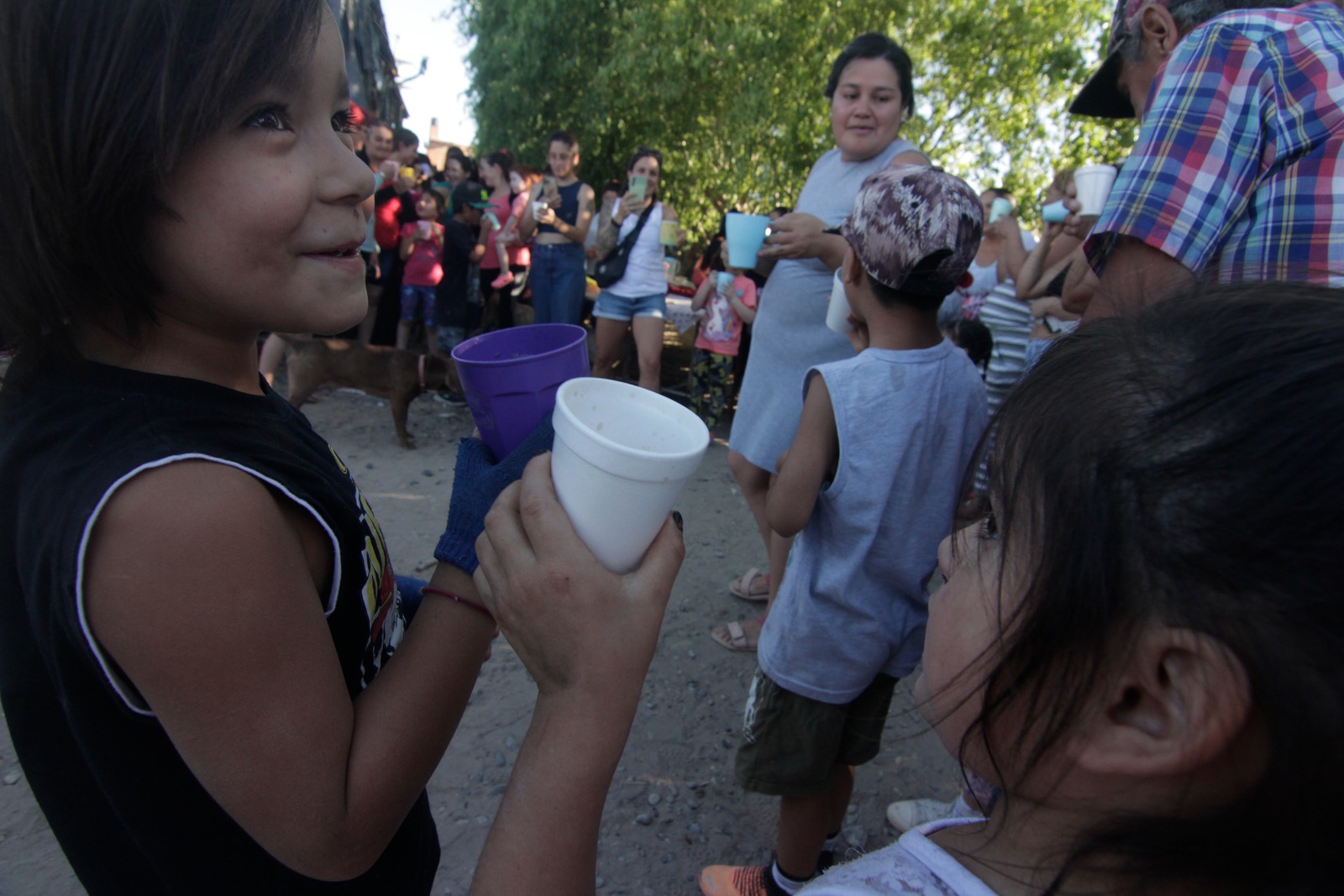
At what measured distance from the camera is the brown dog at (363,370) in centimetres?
577

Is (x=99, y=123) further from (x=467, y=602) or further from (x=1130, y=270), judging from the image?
(x=1130, y=270)

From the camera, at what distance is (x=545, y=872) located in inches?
32.0

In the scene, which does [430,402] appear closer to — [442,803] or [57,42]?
[442,803]

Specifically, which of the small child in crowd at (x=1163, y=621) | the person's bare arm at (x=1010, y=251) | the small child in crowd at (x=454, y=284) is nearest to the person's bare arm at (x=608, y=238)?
the small child in crowd at (x=454, y=284)

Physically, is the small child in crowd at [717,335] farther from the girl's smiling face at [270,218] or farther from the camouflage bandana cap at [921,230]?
the girl's smiling face at [270,218]

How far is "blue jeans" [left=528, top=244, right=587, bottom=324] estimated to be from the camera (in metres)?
6.76

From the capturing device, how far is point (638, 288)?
5.98 m

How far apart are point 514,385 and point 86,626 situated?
0.64m

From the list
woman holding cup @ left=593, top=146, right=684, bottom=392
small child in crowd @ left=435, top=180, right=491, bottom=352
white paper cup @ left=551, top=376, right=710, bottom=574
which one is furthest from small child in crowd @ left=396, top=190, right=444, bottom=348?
white paper cup @ left=551, top=376, right=710, bottom=574

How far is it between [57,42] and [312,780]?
0.82 meters

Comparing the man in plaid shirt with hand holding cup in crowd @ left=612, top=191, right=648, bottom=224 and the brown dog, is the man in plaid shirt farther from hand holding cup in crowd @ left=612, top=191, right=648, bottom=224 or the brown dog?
→ the brown dog

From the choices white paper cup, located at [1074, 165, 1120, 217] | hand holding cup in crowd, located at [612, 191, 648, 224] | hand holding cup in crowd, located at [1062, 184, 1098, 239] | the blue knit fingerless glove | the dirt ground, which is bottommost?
the dirt ground

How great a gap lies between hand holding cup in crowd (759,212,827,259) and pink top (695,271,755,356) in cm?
372

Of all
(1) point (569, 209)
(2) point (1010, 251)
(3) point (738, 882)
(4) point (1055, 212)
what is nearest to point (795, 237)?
(3) point (738, 882)
